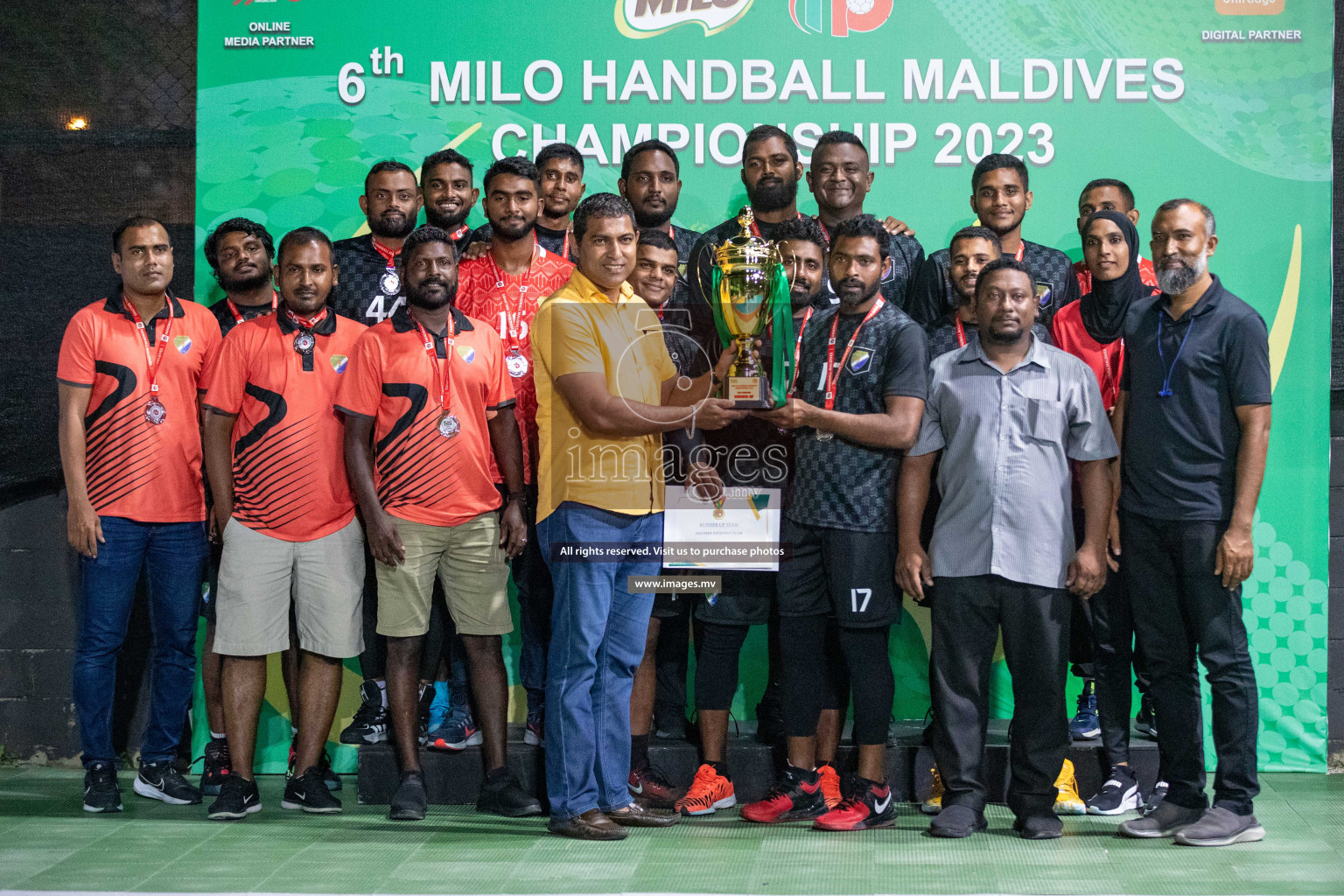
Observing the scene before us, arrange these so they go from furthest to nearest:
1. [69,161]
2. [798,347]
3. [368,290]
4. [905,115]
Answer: [69,161] < [905,115] < [368,290] < [798,347]

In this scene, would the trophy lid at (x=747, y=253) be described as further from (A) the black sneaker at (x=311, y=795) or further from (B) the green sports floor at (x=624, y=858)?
(A) the black sneaker at (x=311, y=795)

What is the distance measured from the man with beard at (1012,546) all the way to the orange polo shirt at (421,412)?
1389mm

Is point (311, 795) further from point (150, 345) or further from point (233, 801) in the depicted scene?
point (150, 345)

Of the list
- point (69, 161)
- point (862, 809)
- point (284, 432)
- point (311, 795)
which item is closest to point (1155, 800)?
point (862, 809)

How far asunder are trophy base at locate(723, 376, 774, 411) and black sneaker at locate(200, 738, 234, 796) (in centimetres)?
214

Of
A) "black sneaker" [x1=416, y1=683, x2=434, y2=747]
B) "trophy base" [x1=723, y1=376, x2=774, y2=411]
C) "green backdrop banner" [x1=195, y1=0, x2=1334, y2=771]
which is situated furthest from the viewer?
"green backdrop banner" [x1=195, y1=0, x2=1334, y2=771]

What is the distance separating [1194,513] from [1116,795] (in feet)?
3.15

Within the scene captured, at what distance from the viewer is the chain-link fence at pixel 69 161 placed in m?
4.86

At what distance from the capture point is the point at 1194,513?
366cm

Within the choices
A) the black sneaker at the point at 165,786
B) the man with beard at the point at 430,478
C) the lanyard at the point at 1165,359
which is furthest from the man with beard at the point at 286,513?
the lanyard at the point at 1165,359

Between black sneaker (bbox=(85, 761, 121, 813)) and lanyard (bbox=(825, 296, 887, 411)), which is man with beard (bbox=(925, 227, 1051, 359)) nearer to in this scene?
lanyard (bbox=(825, 296, 887, 411))

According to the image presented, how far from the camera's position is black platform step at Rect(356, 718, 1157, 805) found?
4055 millimetres

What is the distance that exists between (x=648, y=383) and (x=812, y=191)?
1.09 metres

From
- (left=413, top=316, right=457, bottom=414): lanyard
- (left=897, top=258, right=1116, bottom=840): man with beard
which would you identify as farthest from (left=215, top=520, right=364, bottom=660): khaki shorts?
(left=897, top=258, right=1116, bottom=840): man with beard
